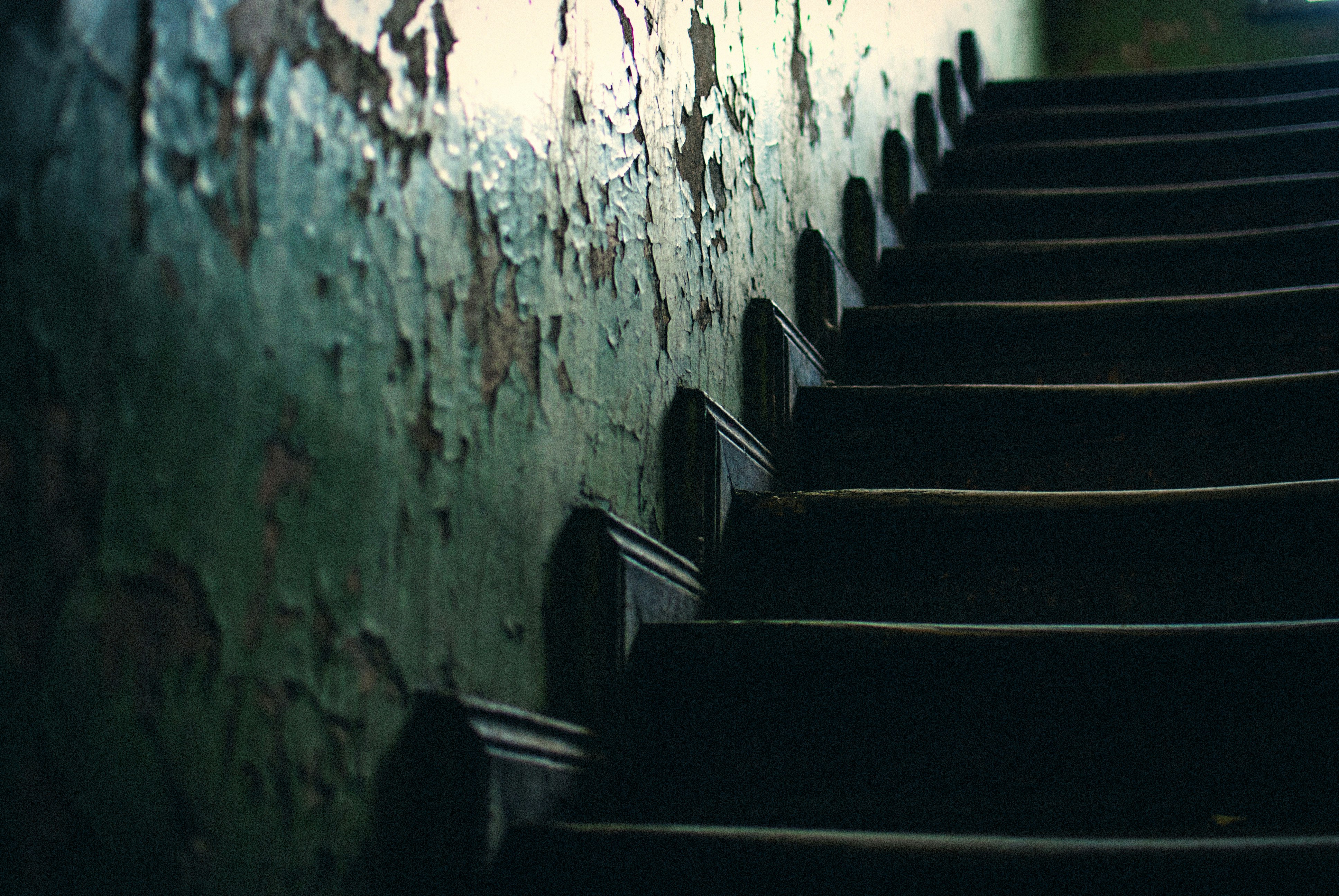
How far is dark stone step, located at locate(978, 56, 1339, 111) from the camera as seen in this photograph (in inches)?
113

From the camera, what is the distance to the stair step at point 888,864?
0.67 m

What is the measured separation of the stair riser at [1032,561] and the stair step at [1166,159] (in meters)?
1.58

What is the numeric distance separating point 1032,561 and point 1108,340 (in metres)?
0.64

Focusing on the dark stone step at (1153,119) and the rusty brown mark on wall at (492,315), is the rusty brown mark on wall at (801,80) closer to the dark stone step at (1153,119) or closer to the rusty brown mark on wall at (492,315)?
the rusty brown mark on wall at (492,315)

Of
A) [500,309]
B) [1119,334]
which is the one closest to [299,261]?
[500,309]

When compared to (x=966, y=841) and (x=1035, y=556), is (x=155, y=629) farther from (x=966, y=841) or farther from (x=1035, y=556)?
(x=1035, y=556)

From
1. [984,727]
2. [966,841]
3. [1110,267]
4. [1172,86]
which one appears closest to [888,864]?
[966,841]

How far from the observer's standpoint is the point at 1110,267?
75.4 inches

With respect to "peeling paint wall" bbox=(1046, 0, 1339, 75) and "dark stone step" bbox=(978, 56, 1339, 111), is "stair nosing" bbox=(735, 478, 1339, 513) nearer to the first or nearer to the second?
"dark stone step" bbox=(978, 56, 1339, 111)

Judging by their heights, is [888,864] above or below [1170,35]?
below

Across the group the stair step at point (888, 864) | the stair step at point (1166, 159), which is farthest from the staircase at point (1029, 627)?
the stair step at point (1166, 159)

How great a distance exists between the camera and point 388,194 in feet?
2.18

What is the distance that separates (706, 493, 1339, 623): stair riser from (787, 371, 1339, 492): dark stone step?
16 centimetres

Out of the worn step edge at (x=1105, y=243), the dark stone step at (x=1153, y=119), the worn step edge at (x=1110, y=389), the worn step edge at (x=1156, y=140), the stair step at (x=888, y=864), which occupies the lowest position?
the stair step at (x=888, y=864)
